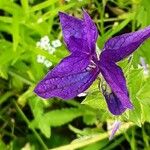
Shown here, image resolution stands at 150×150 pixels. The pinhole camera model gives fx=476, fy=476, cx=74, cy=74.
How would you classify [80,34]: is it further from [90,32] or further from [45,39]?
[45,39]

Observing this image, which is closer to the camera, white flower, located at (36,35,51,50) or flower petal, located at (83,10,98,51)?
flower petal, located at (83,10,98,51)

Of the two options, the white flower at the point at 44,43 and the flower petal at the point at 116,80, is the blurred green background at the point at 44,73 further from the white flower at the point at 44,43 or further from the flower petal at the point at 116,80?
the flower petal at the point at 116,80

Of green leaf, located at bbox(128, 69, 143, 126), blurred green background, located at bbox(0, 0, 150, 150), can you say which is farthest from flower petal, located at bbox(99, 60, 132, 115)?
blurred green background, located at bbox(0, 0, 150, 150)

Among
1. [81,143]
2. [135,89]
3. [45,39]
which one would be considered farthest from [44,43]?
[135,89]

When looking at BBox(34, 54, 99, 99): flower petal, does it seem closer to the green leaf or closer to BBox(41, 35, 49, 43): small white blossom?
the green leaf

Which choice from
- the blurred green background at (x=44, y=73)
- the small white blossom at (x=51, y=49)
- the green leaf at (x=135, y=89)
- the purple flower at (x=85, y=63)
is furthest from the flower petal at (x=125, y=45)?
the small white blossom at (x=51, y=49)

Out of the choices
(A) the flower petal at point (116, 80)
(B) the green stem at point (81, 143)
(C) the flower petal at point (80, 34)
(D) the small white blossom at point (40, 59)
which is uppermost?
(C) the flower petal at point (80, 34)
